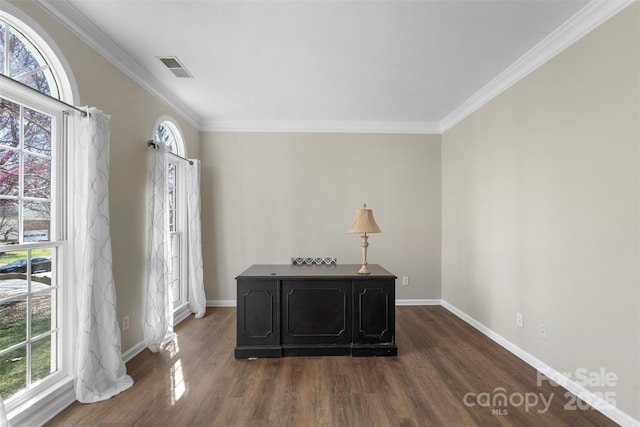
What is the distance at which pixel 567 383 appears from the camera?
8.09 feet

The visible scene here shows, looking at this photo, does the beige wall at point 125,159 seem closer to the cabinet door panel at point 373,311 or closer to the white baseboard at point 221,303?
the white baseboard at point 221,303

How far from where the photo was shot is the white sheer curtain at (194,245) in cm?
430

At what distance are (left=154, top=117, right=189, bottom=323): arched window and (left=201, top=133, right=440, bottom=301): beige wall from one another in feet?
1.42

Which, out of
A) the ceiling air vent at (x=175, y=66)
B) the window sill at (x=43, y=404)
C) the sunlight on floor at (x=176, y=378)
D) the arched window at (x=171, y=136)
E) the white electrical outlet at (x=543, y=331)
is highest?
the ceiling air vent at (x=175, y=66)

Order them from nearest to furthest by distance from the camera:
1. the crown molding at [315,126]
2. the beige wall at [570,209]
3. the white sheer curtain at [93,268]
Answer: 1. the beige wall at [570,209]
2. the white sheer curtain at [93,268]
3. the crown molding at [315,126]

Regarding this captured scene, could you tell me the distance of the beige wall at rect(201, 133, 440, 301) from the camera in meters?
4.80

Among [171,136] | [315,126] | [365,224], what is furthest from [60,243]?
[315,126]

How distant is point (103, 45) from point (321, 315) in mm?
3004

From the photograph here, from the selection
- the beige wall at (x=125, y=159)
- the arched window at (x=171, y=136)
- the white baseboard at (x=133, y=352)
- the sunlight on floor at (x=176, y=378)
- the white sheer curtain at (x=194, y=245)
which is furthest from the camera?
the white sheer curtain at (x=194, y=245)

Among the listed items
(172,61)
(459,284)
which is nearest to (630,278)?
(459,284)

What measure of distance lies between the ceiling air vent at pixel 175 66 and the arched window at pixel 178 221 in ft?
3.15

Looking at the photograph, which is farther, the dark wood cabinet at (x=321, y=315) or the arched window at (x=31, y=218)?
the dark wood cabinet at (x=321, y=315)

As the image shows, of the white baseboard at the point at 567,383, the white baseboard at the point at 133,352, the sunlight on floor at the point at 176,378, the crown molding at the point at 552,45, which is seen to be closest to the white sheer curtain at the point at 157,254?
the white baseboard at the point at 133,352

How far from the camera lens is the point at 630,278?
2.02 meters
